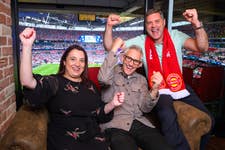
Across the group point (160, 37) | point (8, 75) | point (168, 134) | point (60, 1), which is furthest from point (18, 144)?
point (60, 1)

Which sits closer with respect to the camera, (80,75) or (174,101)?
(80,75)

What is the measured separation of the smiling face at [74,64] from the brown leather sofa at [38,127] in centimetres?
32

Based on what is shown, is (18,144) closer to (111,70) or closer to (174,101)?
(111,70)

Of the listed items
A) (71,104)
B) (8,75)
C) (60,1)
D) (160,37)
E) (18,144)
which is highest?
(60,1)

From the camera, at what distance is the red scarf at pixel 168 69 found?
202 centimetres

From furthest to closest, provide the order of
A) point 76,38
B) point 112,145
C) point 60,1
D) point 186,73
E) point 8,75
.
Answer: point 60,1
point 76,38
point 186,73
point 8,75
point 112,145

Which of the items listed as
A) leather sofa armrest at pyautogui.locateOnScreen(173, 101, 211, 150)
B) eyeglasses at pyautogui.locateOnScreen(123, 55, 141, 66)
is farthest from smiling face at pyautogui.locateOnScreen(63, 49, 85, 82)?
leather sofa armrest at pyautogui.locateOnScreen(173, 101, 211, 150)

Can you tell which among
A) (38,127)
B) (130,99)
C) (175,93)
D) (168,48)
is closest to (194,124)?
(175,93)

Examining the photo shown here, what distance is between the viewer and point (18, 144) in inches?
50.7

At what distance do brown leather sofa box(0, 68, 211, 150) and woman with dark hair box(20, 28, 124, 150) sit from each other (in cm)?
10

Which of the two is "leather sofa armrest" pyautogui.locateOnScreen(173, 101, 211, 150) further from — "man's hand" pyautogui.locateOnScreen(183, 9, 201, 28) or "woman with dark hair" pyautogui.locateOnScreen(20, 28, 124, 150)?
"man's hand" pyautogui.locateOnScreen(183, 9, 201, 28)

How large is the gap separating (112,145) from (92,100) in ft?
1.09

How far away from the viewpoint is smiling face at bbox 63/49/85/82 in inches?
65.6

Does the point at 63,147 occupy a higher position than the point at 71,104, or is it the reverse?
the point at 71,104
